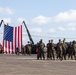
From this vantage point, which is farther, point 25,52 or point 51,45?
point 25,52

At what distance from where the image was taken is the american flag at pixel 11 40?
54.7 m

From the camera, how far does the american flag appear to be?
5472cm

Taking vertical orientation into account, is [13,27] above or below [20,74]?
above

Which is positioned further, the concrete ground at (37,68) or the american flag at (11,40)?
the american flag at (11,40)

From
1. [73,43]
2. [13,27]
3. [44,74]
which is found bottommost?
[44,74]

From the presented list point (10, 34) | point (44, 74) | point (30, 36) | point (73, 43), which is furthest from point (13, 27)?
point (44, 74)

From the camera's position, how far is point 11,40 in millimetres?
54750

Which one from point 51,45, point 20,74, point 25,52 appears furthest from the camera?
point 25,52

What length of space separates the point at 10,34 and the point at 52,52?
23634 mm

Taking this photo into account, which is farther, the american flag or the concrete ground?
the american flag

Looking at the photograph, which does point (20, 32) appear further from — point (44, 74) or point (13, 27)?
point (44, 74)

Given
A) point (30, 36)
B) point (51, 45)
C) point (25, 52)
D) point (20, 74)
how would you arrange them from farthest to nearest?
point (30, 36), point (25, 52), point (51, 45), point (20, 74)

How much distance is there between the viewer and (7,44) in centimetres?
5650

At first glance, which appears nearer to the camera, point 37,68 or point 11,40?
point 37,68
